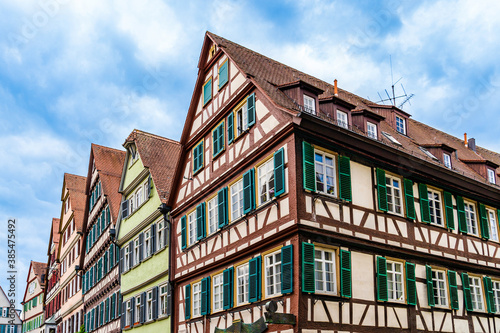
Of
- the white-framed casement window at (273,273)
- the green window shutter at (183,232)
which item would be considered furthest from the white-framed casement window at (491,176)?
the green window shutter at (183,232)

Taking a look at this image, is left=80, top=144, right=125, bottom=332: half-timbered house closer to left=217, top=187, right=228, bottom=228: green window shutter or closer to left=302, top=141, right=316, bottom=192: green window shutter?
left=217, top=187, right=228, bottom=228: green window shutter

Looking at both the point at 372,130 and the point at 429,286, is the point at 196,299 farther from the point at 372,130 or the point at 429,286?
the point at 372,130

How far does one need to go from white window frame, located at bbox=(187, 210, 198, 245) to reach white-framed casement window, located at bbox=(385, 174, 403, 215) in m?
6.99

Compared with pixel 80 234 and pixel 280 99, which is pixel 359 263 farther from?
pixel 80 234

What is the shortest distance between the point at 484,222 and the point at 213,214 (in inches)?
372

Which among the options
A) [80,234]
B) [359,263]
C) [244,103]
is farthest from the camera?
[80,234]

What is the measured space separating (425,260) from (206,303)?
7030 mm

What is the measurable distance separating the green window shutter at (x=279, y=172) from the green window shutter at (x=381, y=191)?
323 centimetres

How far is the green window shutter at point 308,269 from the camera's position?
15.4 m

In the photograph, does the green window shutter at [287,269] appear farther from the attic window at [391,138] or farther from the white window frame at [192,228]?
the attic window at [391,138]

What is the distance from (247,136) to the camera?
1923cm

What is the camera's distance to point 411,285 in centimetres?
1805

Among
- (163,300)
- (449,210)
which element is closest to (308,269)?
(449,210)

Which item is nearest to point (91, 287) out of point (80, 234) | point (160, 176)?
point (80, 234)
